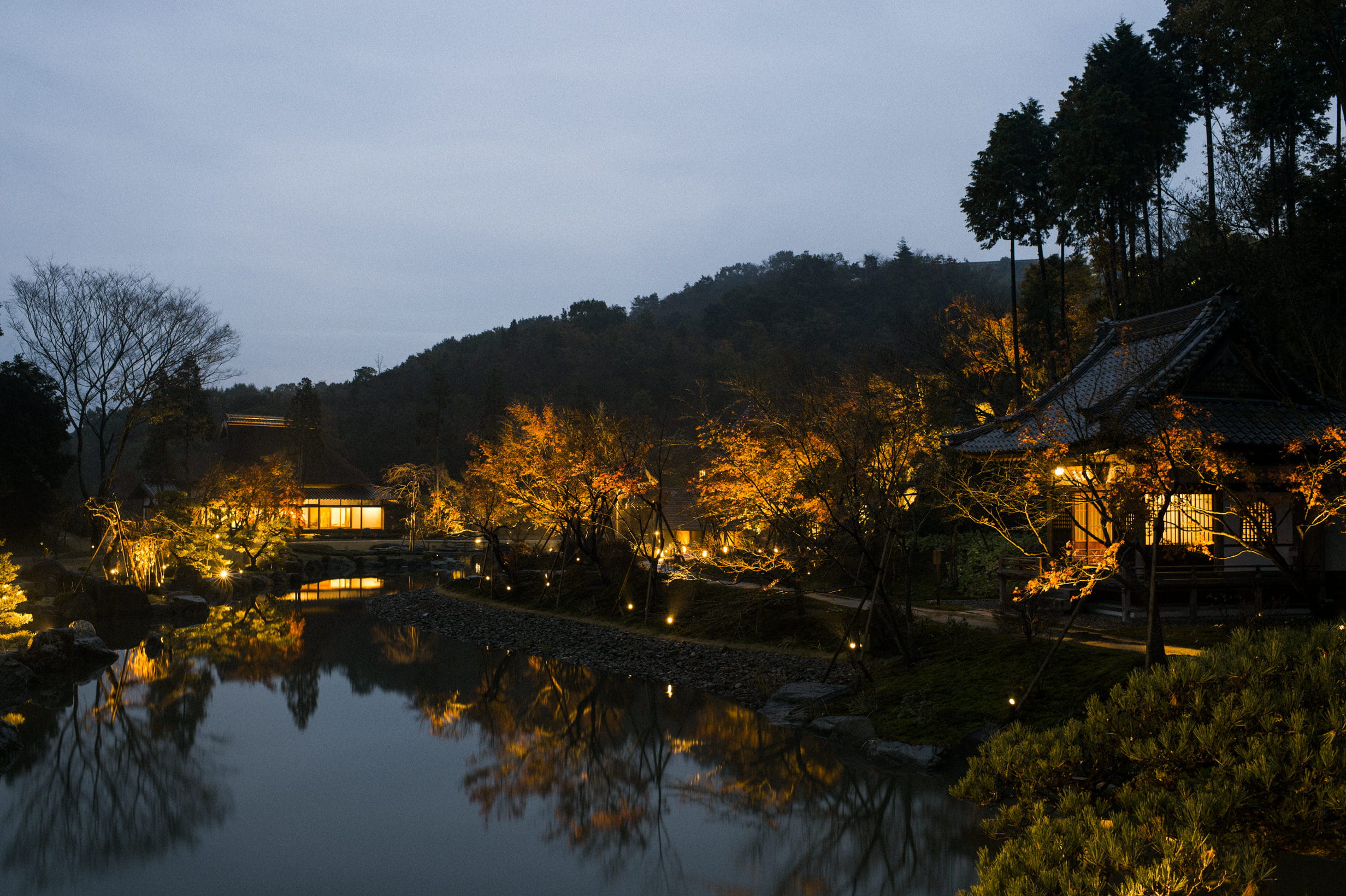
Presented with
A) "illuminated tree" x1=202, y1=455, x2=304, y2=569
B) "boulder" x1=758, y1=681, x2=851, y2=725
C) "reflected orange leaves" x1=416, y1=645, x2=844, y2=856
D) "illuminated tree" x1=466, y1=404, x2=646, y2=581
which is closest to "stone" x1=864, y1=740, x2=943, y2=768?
"reflected orange leaves" x1=416, y1=645, x2=844, y2=856

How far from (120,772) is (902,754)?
9.38 metres

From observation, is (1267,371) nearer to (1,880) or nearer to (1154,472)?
(1154,472)

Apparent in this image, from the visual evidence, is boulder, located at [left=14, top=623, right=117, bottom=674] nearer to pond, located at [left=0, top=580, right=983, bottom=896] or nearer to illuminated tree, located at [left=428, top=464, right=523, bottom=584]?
pond, located at [left=0, top=580, right=983, bottom=896]

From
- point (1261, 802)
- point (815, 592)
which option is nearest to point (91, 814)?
point (1261, 802)

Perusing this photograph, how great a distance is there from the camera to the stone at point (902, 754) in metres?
9.47

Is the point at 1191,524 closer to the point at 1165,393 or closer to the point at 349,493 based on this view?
the point at 1165,393

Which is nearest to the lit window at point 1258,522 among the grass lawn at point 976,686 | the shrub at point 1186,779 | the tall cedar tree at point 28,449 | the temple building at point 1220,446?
the temple building at point 1220,446

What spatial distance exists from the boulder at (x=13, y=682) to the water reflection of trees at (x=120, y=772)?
330mm

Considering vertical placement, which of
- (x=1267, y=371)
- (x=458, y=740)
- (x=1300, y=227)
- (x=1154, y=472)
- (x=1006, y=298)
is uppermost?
(x=1006, y=298)

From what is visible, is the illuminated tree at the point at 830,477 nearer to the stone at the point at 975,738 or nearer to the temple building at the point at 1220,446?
the temple building at the point at 1220,446

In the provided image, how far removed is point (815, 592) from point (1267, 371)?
9.05 meters

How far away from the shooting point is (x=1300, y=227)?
1566 centimetres

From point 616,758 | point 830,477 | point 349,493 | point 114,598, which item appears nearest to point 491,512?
point 114,598

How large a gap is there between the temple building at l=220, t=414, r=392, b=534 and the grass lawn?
35581 millimetres
